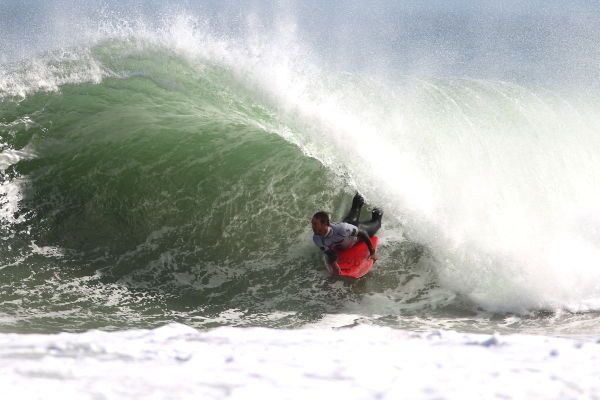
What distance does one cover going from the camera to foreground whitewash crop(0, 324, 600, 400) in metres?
3.23

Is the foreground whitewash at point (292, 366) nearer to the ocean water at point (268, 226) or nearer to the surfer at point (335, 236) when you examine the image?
the ocean water at point (268, 226)

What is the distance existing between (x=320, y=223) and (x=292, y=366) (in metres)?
3.21

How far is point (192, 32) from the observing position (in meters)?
13.6

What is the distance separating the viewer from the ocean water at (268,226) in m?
3.63

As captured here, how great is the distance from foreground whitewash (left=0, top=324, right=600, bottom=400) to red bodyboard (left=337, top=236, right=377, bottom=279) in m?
2.91

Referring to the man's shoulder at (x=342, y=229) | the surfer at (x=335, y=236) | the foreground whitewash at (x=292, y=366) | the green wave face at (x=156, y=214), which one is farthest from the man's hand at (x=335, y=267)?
the foreground whitewash at (x=292, y=366)

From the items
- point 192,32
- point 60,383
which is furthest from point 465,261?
point 192,32

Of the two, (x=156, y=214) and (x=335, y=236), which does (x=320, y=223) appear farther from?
(x=156, y=214)

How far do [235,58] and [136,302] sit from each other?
24.0 feet

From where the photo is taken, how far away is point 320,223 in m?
6.76

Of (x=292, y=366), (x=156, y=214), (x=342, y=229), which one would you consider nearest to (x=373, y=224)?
(x=342, y=229)

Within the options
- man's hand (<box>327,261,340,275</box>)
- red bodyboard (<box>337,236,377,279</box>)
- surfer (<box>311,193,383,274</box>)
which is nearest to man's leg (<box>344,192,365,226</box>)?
surfer (<box>311,193,383,274</box>)

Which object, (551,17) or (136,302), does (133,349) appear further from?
(551,17)

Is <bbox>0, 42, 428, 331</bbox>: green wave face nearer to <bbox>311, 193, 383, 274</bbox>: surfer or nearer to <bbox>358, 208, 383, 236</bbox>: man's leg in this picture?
<bbox>311, 193, 383, 274</bbox>: surfer
